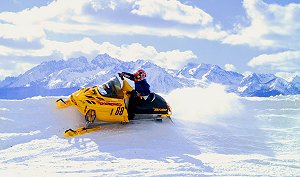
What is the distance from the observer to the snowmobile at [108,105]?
18484 millimetres

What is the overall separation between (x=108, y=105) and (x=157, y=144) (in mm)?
2674

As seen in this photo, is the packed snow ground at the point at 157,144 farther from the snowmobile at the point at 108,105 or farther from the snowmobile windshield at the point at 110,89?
the snowmobile windshield at the point at 110,89

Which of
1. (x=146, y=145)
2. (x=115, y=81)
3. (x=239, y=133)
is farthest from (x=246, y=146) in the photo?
(x=115, y=81)

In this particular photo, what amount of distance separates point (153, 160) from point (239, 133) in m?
6.42

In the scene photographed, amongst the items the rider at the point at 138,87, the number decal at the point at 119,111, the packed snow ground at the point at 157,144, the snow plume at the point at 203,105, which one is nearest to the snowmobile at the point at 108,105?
the number decal at the point at 119,111

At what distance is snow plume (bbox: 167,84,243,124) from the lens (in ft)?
72.8

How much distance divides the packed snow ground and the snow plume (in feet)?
0.18

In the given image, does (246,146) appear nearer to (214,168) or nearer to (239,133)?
(239,133)

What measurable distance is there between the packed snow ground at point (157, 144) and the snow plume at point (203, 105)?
54 millimetres

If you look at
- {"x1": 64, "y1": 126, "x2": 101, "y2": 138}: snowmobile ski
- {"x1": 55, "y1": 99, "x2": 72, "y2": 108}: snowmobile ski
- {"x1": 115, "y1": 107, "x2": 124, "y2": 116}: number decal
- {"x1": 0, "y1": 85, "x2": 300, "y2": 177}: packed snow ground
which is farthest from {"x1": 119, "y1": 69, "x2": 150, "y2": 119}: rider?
{"x1": 55, "y1": 99, "x2": 72, "y2": 108}: snowmobile ski

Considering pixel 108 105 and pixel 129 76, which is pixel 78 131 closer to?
pixel 108 105

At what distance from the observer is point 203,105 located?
23.9 meters

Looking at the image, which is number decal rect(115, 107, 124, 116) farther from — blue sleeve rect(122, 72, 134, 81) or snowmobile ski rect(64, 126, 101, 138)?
blue sleeve rect(122, 72, 134, 81)

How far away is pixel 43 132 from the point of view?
18.0m
